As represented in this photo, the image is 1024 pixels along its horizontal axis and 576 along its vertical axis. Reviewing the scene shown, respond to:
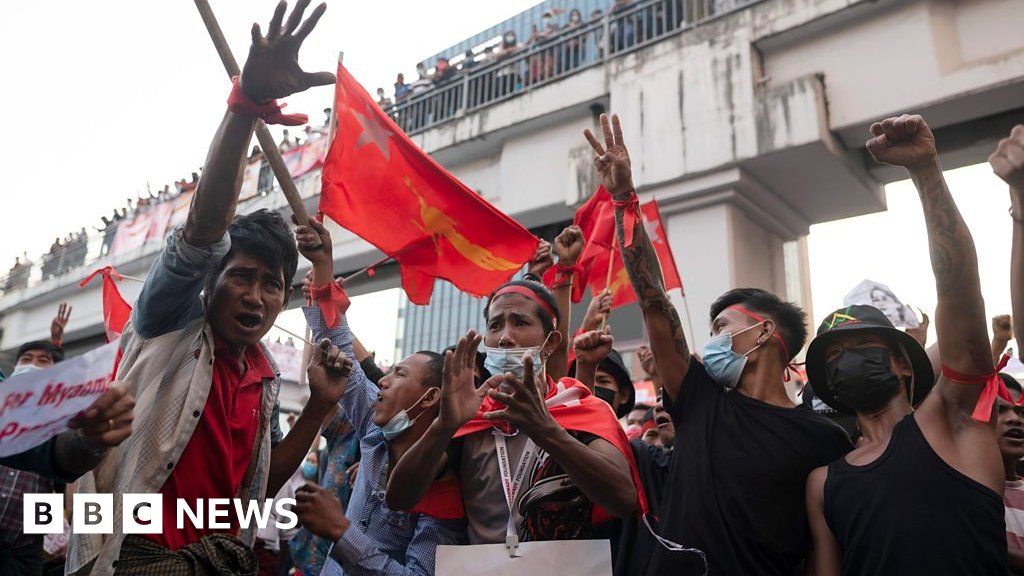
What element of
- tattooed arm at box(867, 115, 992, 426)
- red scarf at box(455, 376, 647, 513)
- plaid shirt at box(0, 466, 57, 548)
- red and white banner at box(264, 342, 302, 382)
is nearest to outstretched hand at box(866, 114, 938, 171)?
tattooed arm at box(867, 115, 992, 426)

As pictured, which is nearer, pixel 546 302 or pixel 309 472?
pixel 546 302

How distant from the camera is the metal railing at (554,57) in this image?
9.04m

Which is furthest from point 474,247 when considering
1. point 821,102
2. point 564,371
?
point 821,102

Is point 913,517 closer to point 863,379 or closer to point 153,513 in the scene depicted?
point 863,379

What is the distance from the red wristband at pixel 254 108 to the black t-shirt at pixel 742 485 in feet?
5.34

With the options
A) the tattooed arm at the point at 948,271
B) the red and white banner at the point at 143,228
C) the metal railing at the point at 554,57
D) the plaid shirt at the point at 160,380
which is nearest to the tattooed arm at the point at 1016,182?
the tattooed arm at the point at 948,271

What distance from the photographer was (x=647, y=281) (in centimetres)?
266

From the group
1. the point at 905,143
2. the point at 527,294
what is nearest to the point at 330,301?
the point at 527,294

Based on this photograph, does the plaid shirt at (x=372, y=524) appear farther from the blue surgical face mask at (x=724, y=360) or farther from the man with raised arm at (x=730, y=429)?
the blue surgical face mask at (x=724, y=360)

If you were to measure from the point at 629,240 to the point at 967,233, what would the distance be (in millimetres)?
1082

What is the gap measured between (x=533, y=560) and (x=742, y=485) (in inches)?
27.7

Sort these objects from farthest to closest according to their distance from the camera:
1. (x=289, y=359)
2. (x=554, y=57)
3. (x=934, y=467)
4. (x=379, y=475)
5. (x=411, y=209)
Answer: (x=289, y=359), (x=554, y=57), (x=411, y=209), (x=379, y=475), (x=934, y=467)

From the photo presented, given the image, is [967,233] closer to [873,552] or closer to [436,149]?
[873,552]

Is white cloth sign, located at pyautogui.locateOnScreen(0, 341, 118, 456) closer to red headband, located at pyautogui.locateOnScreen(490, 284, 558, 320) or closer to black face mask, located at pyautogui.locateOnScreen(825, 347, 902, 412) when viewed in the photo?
red headband, located at pyautogui.locateOnScreen(490, 284, 558, 320)
